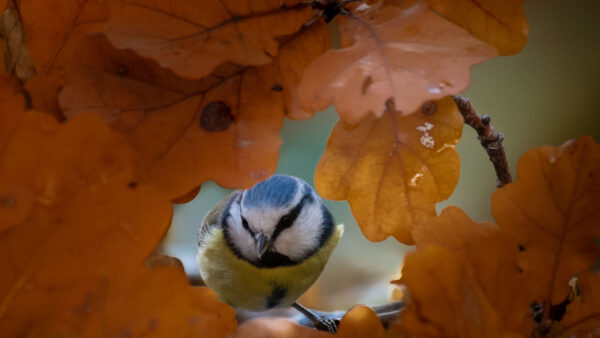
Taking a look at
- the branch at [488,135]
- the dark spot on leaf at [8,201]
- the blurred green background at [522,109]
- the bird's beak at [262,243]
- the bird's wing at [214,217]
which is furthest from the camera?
the bird's wing at [214,217]

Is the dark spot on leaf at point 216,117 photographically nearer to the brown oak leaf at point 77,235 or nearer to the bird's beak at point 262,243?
the brown oak leaf at point 77,235

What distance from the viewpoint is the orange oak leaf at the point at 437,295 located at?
0.67 ft

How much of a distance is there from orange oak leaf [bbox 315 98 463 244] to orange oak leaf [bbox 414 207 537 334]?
0.04m

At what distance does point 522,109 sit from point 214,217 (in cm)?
51

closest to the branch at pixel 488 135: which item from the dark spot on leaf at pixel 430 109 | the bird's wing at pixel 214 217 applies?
the dark spot on leaf at pixel 430 109

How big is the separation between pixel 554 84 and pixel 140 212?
0.59m

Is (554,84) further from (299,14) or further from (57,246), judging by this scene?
(57,246)

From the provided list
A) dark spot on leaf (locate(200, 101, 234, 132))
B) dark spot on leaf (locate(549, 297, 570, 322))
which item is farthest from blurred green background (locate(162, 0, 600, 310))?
dark spot on leaf (locate(200, 101, 234, 132))

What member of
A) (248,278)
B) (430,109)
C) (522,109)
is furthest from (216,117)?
(248,278)

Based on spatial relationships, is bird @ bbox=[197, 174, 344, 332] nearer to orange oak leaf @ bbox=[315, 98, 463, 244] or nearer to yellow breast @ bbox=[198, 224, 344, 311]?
yellow breast @ bbox=[198, 224, 344, 311]

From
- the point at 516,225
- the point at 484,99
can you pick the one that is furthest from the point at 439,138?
the point at 484,99

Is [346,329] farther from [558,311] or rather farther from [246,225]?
[246,225]

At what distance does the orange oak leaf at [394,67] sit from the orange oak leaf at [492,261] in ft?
0.25

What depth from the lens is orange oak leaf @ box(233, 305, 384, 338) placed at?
0.26 metres
